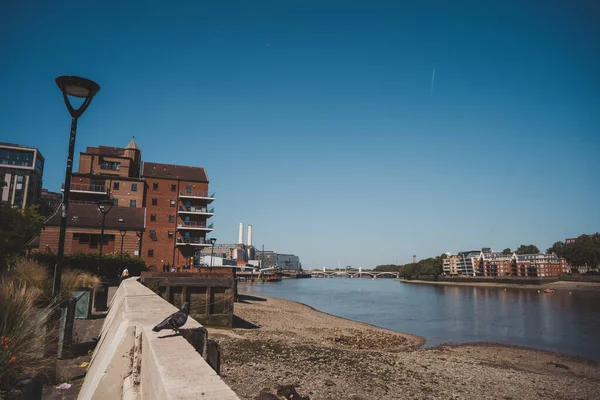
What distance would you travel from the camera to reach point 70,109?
8117mm

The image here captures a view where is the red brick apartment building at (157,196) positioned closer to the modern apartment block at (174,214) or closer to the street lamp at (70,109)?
the modern apartment block at (174,214)

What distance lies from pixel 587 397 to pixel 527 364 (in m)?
6.21

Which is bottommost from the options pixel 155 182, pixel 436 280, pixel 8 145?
pixel 436 280

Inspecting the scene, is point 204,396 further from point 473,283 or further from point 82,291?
point 473,283

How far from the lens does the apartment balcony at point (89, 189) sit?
56.4 m

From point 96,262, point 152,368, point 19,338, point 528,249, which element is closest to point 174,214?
point 96,262

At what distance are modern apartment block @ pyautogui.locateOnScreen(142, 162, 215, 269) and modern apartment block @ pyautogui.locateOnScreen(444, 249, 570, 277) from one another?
11865cm

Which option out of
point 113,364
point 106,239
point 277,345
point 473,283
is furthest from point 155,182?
point 473,283

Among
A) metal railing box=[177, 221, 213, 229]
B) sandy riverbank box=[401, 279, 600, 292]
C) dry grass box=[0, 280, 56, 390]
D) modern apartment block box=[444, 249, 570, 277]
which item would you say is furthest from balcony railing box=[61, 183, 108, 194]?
modern apartment block box=[444, 249, 570, 277]

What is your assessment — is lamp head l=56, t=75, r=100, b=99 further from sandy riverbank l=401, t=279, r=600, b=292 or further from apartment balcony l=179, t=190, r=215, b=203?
sandy riverbank l=401, t=279, r=600, b=292

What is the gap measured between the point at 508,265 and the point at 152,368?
16068cm

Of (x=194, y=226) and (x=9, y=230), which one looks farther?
(x=194, y=226)

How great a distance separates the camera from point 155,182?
61844 millimetres

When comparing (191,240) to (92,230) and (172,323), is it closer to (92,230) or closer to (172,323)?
(92,230)
